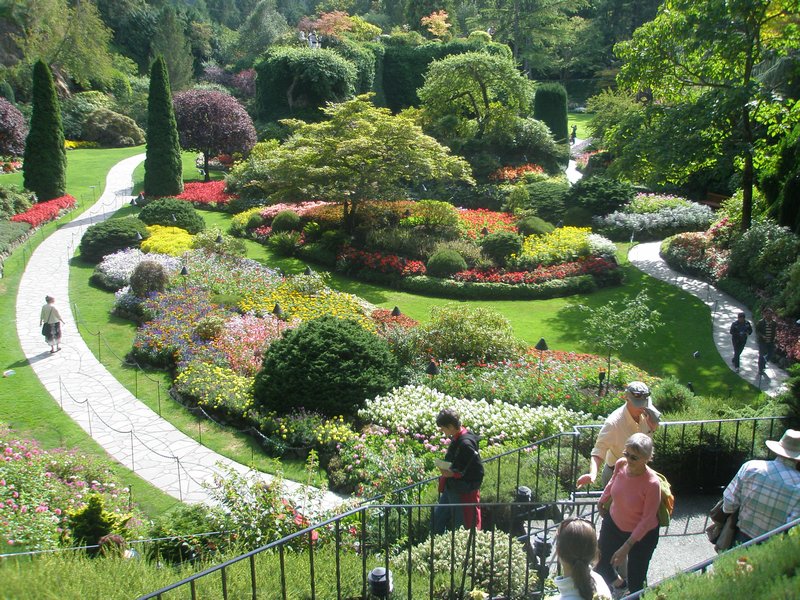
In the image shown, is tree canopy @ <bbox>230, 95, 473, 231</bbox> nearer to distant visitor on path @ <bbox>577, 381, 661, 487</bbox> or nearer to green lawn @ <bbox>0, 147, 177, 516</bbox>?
green lawn @ <bbox>0, 147, 177, 516</bbox>

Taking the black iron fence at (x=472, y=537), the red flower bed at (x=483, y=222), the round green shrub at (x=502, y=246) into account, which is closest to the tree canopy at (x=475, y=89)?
the red flower bed at (x=483, y=222)

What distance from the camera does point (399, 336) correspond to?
12.3 meters

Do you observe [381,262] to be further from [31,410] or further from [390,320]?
[31,410]

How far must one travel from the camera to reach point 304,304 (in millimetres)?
14883

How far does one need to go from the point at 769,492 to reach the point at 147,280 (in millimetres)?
13651

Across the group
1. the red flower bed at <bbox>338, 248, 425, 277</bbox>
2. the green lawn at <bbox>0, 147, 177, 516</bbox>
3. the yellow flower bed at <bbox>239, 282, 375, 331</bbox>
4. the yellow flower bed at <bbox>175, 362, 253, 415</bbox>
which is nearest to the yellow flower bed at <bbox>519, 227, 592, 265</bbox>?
the red flower bed at <bbox>338, 248, 425, 277</bbox>

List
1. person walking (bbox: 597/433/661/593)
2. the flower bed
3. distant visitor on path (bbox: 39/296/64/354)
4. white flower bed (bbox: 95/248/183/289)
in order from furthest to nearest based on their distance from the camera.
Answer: white flower bed (bbox: 95/248/183/289) < distant visitor on path (bbox: 39/296/64/354) < the flower bed < person walking (bbox: 597/433/661/593)

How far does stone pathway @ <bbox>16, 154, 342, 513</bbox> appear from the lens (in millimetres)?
9102

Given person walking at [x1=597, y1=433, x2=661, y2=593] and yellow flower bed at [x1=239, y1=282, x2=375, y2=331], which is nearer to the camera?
person walking at [x1=597, y1=433, x2=661, y2=593]

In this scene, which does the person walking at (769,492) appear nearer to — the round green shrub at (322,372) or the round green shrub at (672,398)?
the round green shrub at (672,398)

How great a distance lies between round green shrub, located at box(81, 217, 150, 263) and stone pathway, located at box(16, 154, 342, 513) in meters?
1.52

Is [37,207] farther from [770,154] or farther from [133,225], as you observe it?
[770,154]

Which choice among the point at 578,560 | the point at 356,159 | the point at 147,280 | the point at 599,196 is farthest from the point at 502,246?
the point at 578,560

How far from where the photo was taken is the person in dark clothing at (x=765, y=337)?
39.6 feet
